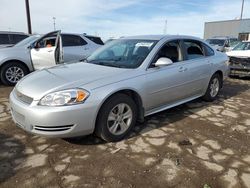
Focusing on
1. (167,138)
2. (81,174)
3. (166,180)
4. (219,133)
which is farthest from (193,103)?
(81,174)

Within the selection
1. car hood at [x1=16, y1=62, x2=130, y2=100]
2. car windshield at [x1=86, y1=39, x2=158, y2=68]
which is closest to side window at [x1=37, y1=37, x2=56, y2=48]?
car windshield at [x1=86, y1=39, x2=158, y2=68]

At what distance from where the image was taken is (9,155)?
3.47 metres

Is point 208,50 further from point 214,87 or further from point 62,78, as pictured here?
point 62,78

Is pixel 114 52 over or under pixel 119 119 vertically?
over

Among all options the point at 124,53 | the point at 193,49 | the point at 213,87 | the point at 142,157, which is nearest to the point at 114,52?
the point at 124,53

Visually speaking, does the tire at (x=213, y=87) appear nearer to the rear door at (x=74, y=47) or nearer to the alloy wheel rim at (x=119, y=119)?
the alloy wheel rim at (x=119, y=119)

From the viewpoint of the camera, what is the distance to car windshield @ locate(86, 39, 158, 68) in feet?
14.0

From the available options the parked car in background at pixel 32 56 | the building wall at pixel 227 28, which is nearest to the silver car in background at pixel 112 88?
the parked car in background at pixel 32 56

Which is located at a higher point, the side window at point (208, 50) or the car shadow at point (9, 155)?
the side window at point (208, 50)

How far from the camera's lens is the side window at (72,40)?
8.46 m

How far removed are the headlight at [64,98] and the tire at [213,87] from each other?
3517 mm

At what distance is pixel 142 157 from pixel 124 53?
1960mm

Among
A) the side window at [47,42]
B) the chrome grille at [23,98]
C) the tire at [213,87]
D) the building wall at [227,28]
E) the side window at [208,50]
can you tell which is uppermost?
the building wall at [227,28]

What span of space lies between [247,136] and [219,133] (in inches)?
17.1
